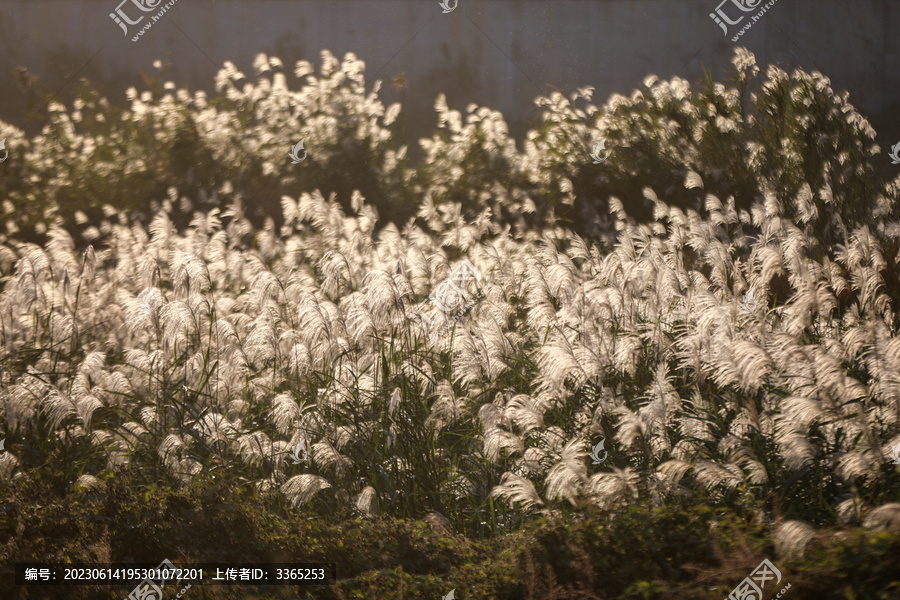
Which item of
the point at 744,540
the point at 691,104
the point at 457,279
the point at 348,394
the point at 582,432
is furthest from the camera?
the point at 691,104

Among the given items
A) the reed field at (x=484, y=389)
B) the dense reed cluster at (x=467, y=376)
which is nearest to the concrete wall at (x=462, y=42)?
the reed field at (x=484, y=389)

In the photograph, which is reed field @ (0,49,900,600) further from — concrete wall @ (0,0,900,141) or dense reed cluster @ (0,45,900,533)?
concrete wall @ (0,0,900,141)

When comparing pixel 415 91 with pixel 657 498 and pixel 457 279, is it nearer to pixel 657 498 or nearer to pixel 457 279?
pixel 457 279

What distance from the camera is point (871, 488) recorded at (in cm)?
332

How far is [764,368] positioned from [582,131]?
6.50m

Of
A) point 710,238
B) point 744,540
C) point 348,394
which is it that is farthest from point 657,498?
point 710,238
